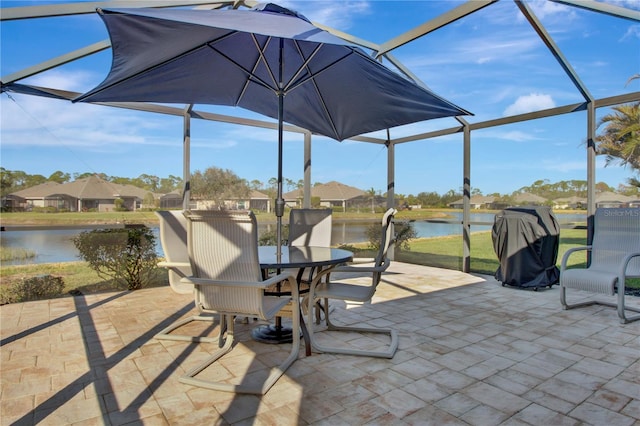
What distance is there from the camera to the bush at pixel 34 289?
4430 millimetres

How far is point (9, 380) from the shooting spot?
2.38 metres

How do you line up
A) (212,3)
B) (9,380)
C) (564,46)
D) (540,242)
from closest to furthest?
(9,380)
(212,3)
(564,46)
(540,242)

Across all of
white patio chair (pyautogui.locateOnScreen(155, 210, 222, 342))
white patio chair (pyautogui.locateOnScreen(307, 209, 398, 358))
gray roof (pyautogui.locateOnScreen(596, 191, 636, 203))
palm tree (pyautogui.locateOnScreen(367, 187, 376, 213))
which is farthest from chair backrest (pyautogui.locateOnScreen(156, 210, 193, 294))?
gray roof (pyautogui.locateOnScreen(596, 191, 636, 203))

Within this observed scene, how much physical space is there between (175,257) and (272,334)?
107cm

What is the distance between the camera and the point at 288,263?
8.67ft

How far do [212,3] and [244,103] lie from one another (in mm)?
1144

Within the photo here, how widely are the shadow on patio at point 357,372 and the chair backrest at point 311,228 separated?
92 centimetres

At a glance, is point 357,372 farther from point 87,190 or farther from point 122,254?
point 87,190

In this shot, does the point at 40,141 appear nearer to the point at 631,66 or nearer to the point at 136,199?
the point at 136,199

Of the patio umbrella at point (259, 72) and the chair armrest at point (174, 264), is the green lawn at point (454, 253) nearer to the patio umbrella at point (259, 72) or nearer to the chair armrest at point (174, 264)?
the patio umbrella at point (259, 72)

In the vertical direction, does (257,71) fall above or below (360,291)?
above

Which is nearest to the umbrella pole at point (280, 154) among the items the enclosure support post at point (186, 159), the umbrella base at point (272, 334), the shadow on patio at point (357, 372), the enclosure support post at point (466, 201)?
the umbrella base at point (272, 334)

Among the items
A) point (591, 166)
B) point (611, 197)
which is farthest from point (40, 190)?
point (611, 197)

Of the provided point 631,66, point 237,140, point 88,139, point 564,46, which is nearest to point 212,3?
point 237,140
